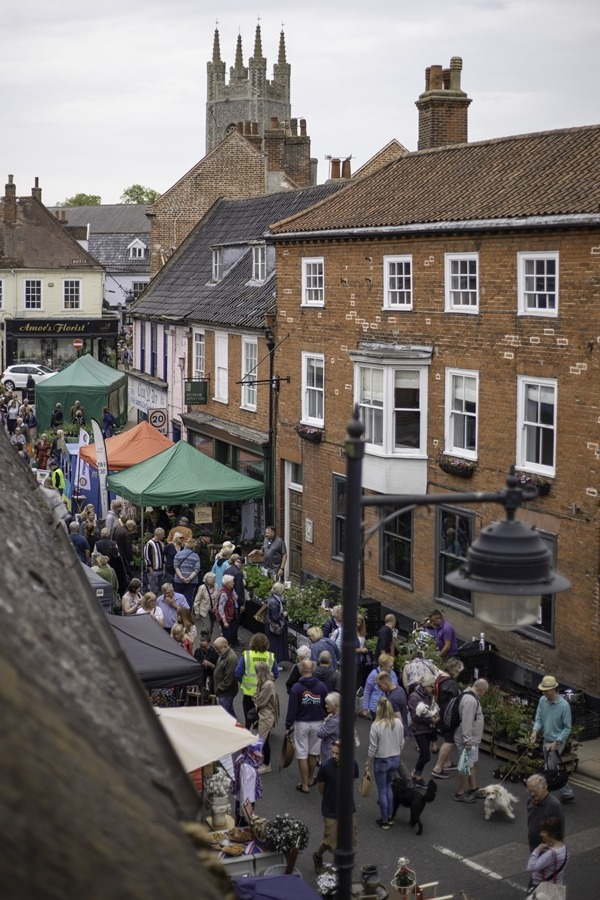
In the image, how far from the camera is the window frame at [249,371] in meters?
29.4

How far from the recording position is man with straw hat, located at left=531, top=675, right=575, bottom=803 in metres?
14.7

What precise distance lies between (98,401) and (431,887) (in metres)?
31.0

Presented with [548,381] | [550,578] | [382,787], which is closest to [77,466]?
[548,381]

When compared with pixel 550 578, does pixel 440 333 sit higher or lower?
higher

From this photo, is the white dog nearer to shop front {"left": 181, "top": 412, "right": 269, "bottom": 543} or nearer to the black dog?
the black dog

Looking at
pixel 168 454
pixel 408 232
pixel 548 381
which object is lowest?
pixel 168 454

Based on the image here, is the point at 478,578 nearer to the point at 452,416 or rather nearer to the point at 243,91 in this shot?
the point at 452,416

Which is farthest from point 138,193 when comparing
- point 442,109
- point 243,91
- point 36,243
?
point 442,109

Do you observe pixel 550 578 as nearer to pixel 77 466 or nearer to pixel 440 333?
pixel 440 333

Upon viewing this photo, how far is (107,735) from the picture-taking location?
4.09 meters

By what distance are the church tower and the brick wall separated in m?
107

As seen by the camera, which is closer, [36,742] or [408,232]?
[36,742]

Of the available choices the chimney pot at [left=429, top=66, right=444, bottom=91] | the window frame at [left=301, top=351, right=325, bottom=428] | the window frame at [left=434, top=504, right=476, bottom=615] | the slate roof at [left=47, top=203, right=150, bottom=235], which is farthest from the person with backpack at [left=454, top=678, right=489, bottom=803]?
the slate roof at [left=47, top=203, right=150, bottom=235]

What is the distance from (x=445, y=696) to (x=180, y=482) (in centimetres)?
1124
